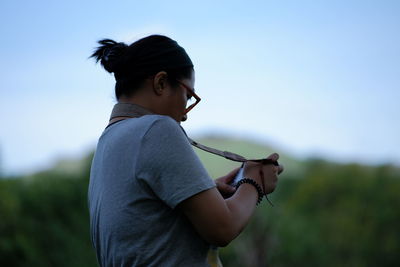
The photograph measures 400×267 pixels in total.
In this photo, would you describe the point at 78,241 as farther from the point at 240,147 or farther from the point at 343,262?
the point at 240,147

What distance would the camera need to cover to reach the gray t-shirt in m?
1.91

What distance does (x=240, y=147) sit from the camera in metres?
49.2

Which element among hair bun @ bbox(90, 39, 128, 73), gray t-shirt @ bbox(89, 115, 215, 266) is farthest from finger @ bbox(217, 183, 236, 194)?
hair bun @ bbox(90, 39, 128, 73)

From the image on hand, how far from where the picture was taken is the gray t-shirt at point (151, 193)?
1907mm

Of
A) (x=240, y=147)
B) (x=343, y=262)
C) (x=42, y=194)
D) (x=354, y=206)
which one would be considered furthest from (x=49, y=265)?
(x=240, y=147)

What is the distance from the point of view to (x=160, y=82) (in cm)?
213

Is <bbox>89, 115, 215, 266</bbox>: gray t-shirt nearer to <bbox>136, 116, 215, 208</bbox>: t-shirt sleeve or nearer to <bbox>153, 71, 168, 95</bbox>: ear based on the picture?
<bbox>136, 116, 215, 208</bbox>: t-shirt sleeve

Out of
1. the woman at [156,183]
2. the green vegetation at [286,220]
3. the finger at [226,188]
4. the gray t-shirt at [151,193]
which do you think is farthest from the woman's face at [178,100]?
the green vegetation at [286,220]

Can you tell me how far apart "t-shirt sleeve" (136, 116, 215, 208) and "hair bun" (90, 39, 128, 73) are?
42 cm

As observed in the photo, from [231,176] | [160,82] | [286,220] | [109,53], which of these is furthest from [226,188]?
[286,220]

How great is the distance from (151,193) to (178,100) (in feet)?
1.32

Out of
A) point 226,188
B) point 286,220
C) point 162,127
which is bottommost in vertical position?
point 286,220

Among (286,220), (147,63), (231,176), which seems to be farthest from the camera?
(286,220)

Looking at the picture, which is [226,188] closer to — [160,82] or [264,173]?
[264,173]
